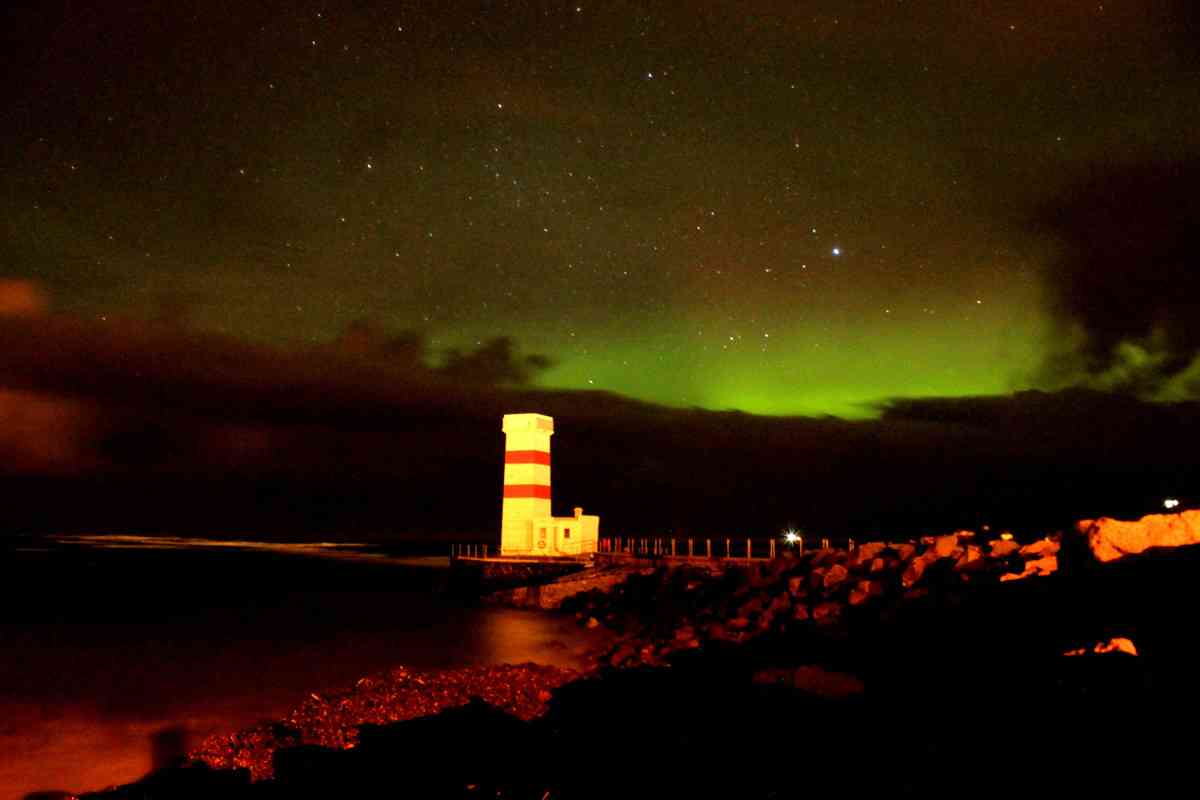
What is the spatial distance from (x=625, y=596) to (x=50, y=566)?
64214 mm

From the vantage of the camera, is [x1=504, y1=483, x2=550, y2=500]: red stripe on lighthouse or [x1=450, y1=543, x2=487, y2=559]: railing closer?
[x1=504, y1=483, x2=550, y2=500]: red stripe on lighthouse

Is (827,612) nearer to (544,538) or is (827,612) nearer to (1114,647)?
(1114,647)

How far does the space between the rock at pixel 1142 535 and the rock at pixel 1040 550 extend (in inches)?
75.3

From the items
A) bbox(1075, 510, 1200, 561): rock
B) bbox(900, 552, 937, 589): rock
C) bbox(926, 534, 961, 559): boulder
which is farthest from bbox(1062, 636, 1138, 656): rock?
bbox(926, 534, 961, 559): boulder

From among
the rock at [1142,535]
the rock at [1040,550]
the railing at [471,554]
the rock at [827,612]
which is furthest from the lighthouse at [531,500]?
the rock at [1142,535]

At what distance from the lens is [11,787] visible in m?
12.0

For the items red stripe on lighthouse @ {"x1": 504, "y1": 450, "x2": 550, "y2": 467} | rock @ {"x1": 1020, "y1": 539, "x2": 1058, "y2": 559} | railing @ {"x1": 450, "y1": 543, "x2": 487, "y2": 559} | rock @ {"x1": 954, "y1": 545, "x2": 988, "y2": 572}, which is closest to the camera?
rock @ {"x1": 1020, "y1": 539, "x2": 1058, "y2": 559}

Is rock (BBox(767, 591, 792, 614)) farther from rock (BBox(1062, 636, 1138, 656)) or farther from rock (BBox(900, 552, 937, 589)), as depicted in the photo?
rock (BBox(1062, 636, 1138, 656))

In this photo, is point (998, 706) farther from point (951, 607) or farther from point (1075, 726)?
point (951, 607)

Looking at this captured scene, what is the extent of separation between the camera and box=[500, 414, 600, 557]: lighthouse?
97.2 feet

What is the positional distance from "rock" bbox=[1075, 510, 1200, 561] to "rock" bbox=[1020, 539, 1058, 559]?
191cm

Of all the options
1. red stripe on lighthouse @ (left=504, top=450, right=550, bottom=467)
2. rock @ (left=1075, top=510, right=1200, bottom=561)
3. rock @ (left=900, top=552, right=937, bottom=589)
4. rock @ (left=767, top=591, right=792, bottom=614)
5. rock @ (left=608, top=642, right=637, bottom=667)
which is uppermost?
red stripe on lighthouse @ (left=504, top=450, right=550, bottom=467)

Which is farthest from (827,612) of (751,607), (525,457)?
(525,457)

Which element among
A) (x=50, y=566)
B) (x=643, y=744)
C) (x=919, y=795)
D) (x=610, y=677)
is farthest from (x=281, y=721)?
(x=50, y=566)
